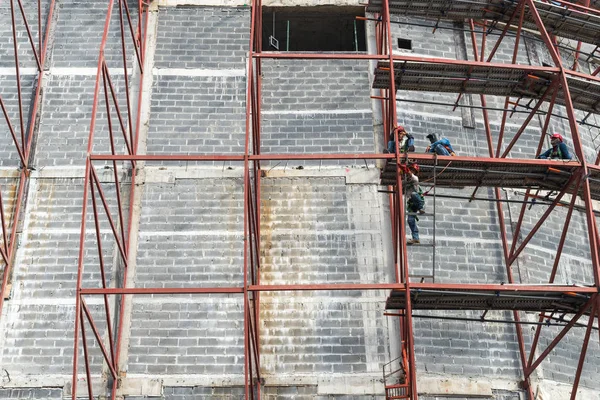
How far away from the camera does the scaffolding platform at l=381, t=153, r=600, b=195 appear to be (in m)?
15.2

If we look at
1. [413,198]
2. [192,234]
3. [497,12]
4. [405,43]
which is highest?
[405,43]

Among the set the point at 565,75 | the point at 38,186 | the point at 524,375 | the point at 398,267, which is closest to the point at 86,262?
the point at 38,186

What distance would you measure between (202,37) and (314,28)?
10.5 ft

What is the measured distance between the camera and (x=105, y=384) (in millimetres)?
16172

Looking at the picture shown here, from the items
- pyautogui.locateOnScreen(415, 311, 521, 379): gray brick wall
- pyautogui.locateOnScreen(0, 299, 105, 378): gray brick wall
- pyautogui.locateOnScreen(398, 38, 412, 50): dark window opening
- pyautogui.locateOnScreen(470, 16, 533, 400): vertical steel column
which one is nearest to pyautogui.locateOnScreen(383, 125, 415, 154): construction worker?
pyautogui.locateOnScreen(470, 16, 533, 400): vertical steel column

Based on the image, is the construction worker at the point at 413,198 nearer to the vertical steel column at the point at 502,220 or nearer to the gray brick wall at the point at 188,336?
the vertical steel column at the point at 502,220

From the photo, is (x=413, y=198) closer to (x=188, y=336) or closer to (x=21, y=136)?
(x=188, y=336)

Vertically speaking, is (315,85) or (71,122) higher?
(315,85)

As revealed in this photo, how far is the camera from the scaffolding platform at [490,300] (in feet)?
47.4

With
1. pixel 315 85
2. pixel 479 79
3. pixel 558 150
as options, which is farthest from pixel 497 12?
pixel 315 85

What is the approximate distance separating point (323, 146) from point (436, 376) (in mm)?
5240

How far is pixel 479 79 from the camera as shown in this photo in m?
16.8

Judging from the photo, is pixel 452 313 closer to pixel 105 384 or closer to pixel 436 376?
pixel 436 376

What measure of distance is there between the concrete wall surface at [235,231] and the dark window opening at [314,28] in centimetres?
108
